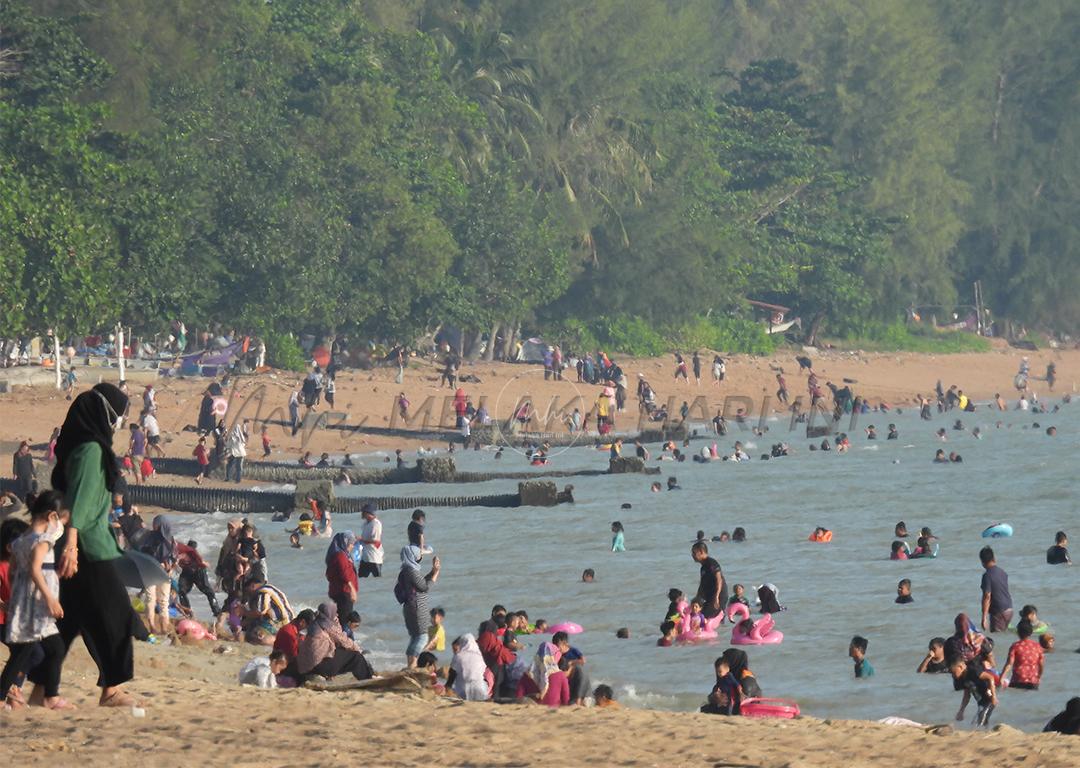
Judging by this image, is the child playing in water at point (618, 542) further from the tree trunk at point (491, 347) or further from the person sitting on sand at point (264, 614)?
the tree trunk at point (491, 347)

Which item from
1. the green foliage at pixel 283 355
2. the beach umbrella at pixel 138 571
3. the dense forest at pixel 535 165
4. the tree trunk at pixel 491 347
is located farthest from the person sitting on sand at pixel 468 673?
the tree trunk at pixel 491 347

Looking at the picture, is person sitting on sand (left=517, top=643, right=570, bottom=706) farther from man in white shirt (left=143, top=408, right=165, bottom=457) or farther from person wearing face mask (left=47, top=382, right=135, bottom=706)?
man in white shirt (left=143, top=408, right=165, bottom=457)

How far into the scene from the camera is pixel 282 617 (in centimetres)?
2012

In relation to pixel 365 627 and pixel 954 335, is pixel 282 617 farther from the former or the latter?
pixel 954 335

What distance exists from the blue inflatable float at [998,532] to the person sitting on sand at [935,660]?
1467 cm

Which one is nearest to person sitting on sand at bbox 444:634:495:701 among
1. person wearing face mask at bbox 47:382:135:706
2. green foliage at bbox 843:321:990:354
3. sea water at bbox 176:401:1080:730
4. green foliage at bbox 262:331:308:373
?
sea water at bbox 176:401:1080:730

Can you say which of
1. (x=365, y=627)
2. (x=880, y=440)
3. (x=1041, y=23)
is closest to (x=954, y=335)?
(x=1041, y=23)

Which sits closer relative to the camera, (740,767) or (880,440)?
(740,767)

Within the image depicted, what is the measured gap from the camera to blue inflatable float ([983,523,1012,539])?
33906mm

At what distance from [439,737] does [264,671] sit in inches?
173

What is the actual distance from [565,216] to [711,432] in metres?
14.5

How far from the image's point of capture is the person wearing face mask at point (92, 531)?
10234 millimetres

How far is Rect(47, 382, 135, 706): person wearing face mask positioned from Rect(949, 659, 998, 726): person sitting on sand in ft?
28.5

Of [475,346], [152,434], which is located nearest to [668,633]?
[152,434]
